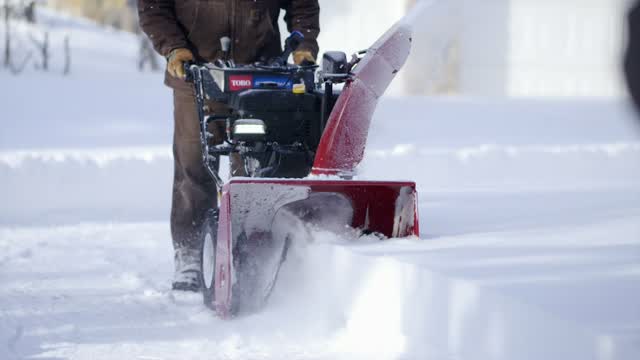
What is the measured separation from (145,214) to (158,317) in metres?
3.70

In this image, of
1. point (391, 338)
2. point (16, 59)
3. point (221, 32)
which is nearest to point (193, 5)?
point (221, 32)

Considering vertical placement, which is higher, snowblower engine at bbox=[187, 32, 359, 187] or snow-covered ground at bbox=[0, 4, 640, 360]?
snowblower engine at bbox=[187, 32, 359, 187]

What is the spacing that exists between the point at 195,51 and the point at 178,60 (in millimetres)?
301

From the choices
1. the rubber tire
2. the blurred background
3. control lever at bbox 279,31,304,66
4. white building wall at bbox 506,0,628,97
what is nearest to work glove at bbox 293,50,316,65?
control lever at bbox 279,31,304,66

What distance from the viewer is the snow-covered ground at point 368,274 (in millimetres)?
3293

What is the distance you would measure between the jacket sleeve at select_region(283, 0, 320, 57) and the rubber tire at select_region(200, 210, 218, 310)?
1.05 m

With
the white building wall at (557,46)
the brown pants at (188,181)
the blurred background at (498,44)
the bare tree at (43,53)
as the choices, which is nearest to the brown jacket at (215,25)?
the brown pants at (188,181)

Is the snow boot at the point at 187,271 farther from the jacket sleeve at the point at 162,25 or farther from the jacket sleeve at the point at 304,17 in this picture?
the jacket sleeve at the point at 304,17

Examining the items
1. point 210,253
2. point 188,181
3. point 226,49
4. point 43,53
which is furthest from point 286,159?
point 43,53

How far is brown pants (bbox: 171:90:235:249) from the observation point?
543 cm

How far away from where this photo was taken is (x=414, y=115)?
59.1 ft

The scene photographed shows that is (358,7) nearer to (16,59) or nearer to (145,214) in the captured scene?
(16,59)

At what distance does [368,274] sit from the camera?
414 centimetres

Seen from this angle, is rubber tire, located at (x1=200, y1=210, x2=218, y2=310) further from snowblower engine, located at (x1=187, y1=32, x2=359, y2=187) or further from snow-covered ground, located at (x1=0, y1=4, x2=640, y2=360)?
snowblower engine, located at (x1=187, y1=32, x2=359, y2=187)
